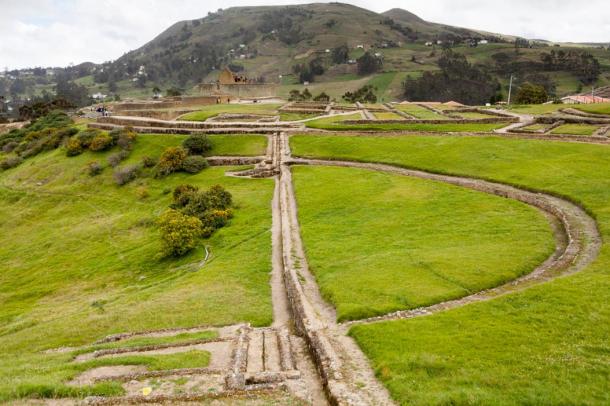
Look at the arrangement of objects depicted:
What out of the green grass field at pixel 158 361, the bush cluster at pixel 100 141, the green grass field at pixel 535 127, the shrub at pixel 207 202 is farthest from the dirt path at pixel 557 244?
the bush cluster at pixel 100 141

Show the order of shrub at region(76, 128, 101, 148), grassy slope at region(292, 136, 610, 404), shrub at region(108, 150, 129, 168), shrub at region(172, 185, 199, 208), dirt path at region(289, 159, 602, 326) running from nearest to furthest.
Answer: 1. grassy slope at region(292, 136, 610, 404)
2. dirt path at region(289, 159, 602, 326)
3. shrub at region(172, 185, 199, 208)
4. shrub at region(108, 150, 129, 168)
5. shrub at region(76, 128, 101, 148)

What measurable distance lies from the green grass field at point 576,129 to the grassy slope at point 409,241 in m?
16.5

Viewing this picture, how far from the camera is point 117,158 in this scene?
48344 mm

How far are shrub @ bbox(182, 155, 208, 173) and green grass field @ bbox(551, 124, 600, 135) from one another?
3057cm

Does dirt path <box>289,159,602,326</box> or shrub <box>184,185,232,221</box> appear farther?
shrub <box>184,185,232,221</box>

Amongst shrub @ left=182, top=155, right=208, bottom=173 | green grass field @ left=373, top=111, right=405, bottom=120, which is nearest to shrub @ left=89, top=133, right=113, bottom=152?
shrub @ left=182, top=155, right=208, bottom=173

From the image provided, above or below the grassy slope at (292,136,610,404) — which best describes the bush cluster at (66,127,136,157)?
above

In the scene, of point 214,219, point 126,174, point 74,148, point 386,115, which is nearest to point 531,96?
point 386,115

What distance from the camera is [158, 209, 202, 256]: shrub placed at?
86.7 ft

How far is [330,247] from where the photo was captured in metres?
22.3

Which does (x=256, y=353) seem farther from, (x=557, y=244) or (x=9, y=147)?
(x=9, y=147)

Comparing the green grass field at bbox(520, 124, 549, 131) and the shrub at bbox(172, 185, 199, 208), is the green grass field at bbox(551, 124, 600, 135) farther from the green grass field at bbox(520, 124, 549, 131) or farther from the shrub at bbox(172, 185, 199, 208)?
the shrub at bbox(172, 185, 199, 208)

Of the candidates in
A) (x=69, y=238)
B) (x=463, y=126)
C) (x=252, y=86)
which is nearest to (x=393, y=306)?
(x=69, y=238)

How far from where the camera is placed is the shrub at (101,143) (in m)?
51.7
